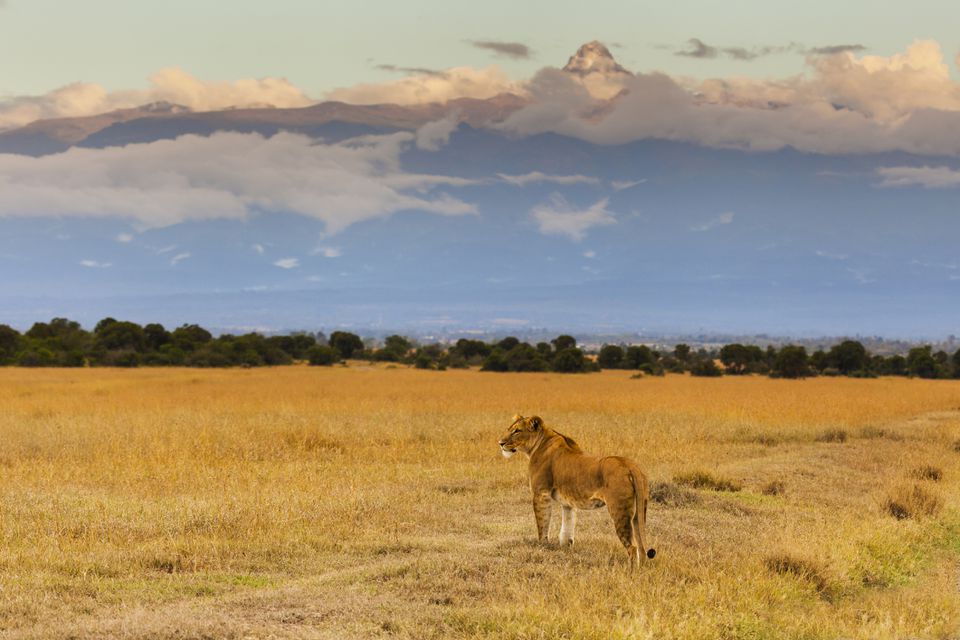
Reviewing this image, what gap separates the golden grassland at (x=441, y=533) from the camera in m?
8.25

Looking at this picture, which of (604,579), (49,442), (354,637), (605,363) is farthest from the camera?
(605,363)

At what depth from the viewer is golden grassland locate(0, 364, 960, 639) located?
825 cm

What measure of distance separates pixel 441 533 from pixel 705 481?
20.7ft

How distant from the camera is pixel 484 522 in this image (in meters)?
13.0

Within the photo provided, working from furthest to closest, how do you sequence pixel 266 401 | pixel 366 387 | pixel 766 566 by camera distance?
1. pixel 366 387
2. pixel 266 401
3. pixel 766 566

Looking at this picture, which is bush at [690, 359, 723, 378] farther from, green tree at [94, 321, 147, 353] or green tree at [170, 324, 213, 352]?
green tree at [94, 321, 147, 353]

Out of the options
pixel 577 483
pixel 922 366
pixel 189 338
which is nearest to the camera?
pixel 577 483

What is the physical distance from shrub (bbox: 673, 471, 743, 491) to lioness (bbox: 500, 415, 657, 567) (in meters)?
6.21

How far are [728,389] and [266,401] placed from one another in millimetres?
23121

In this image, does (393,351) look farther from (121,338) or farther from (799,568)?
(799,568)

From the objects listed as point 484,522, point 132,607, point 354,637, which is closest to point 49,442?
point 484,522

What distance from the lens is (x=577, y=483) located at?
386 inches

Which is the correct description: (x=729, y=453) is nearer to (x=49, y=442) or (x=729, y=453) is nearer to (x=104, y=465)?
(x=104, y=465)

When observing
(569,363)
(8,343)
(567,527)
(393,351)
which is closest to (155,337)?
(8,343)
